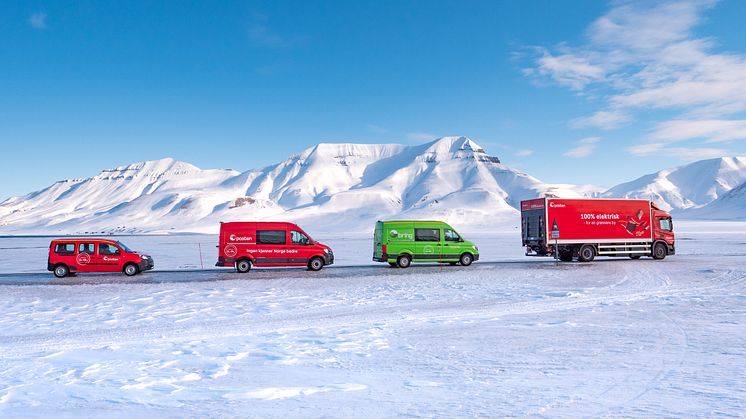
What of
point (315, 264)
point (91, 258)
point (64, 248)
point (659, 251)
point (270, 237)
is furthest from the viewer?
point (659, 251)

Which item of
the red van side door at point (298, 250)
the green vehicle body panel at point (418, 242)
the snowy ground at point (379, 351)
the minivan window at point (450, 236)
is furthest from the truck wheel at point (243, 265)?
the minivan window at point (450, 236)

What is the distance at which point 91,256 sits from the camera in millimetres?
23906

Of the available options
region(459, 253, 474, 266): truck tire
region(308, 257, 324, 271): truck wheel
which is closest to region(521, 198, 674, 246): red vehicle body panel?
region(459, 253, 474, 266): truck tire

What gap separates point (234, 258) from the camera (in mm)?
24781

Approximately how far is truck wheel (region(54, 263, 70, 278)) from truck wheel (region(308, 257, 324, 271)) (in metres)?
10.3

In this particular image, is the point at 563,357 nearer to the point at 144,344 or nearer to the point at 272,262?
the point at 144,344

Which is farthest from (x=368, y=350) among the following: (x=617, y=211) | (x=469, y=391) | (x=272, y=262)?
(x=617, y=211)

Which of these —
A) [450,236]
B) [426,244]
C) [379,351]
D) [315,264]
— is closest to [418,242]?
[426,244]

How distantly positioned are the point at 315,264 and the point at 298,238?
1.45 metres

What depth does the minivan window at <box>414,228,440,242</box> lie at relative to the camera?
2666cm

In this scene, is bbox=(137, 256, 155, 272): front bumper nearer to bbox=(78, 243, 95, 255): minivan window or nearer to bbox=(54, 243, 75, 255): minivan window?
bbox=(78, 243, 95, 255): minivan window

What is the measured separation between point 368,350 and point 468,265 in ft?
60.8

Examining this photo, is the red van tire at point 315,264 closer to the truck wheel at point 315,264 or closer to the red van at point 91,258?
the truck wheel at point 315,264

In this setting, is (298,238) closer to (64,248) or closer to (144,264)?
(144,264)
